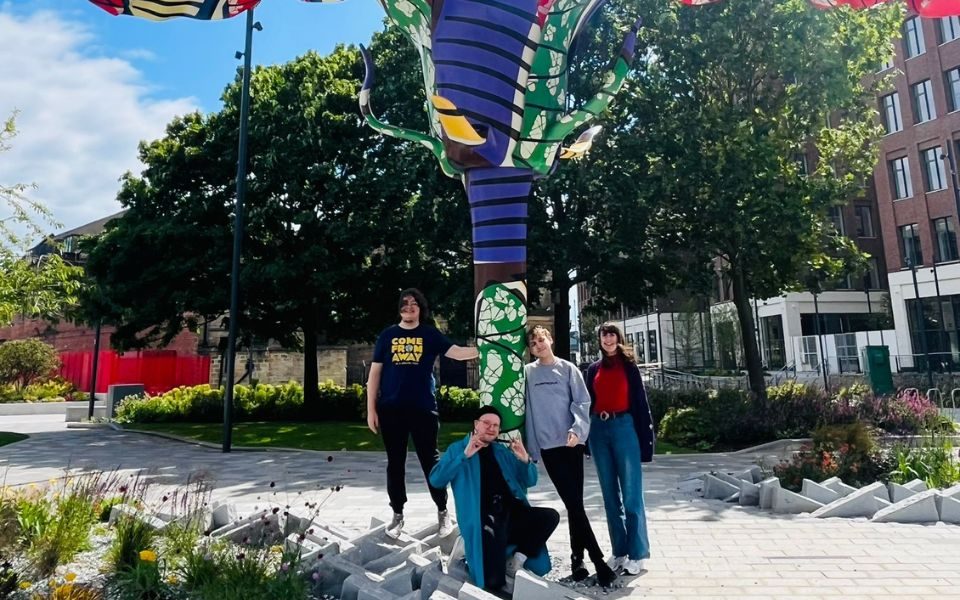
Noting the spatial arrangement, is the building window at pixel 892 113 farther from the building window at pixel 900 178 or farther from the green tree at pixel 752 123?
the green tree at pixel 752 123

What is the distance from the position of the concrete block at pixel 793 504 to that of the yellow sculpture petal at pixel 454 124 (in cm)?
551

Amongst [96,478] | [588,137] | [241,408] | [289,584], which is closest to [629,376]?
[588,137]

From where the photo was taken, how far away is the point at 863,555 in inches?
212

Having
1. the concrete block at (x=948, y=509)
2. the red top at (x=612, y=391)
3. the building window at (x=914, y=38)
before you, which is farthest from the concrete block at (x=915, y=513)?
the building window at (x=914, y=38)

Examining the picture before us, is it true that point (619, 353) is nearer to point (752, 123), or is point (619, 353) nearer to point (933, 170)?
point (752, 123)

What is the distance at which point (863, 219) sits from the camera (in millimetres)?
45906

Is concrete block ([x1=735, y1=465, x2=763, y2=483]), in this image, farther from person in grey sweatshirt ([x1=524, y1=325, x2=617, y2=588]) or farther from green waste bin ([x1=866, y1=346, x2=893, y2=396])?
green waste bin ([x1=866, y1=346, x2=893, y2=396])

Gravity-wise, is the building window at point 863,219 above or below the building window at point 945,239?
above

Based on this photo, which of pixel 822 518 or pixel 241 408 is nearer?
pixel 822 518

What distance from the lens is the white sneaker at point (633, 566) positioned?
4.95 meters

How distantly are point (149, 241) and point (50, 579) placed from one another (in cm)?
Answer: 1650

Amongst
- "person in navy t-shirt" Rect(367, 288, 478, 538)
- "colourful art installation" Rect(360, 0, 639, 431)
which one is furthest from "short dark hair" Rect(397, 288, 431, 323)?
"colourful art installation" Rect(360, 0, 639, 431)

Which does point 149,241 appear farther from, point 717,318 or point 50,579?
point 717,318

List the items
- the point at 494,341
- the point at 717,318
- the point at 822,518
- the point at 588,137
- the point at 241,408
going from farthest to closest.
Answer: the point at 717,318 → the point at 241,408 → the point at 822,518 → the point at 588,137 → the point at 494,341
